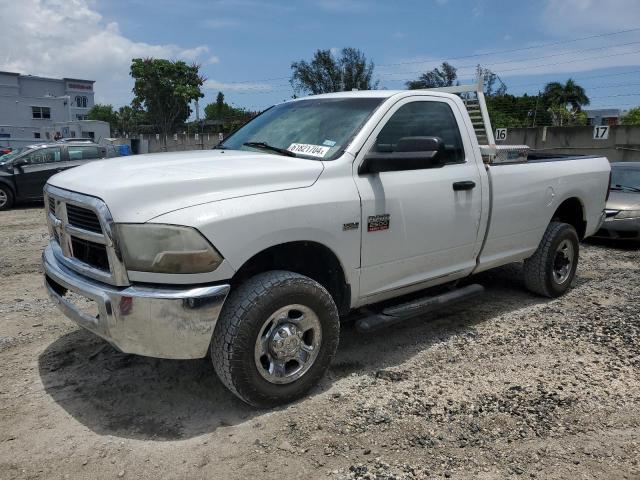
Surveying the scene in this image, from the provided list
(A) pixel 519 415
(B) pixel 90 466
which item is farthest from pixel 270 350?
(A) pixel 519 415

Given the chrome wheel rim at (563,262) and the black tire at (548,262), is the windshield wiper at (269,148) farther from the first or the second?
the chrome wheel rim at (563,262)

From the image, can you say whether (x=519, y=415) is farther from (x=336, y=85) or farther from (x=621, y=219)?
(x=336, y=85)

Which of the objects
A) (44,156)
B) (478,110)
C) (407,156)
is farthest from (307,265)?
(44,156)

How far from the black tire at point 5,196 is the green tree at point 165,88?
51.5m

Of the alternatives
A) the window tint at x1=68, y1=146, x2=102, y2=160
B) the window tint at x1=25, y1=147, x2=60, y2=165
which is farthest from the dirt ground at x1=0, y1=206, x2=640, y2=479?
the window tint at x1=68, y1=146, x2=102, y2=160

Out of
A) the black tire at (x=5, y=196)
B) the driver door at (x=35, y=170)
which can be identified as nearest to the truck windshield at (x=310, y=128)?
the driver door at (x=35, y=170)

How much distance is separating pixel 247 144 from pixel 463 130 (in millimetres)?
1761

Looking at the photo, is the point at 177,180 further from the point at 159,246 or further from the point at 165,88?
→ the point at 165,88

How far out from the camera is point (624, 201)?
891cm

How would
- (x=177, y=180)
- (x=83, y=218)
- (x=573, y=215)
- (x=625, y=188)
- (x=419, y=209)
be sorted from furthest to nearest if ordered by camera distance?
(x=625, y=188) < (x=573, y=215) < (x=419, y=209) < (x=83, y=218) < (x=177, y=180)

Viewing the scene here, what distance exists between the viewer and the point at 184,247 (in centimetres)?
282

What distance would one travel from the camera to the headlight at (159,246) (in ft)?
9.25

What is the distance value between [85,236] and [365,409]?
1.95m

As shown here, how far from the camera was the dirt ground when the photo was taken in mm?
2836
